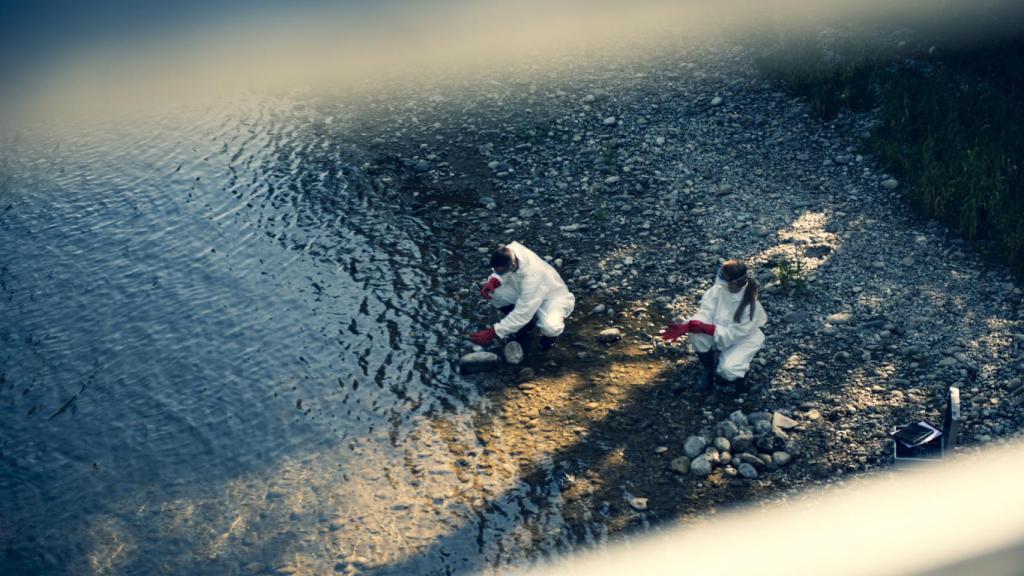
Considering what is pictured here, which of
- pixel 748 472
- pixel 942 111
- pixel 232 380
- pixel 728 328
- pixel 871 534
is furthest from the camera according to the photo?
pixel 942 111

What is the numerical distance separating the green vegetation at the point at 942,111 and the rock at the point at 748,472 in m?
5.58

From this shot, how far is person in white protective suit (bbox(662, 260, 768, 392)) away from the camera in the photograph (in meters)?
9.70

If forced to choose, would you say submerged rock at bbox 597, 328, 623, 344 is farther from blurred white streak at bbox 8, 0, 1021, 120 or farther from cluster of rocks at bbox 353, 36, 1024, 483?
blurred white streak at bbox 8, 0, 1021, 120

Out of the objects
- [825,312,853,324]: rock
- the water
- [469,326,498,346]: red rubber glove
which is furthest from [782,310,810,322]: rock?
the water

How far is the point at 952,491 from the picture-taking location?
27.1ft

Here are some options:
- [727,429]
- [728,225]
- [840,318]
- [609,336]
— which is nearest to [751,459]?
[727,429]

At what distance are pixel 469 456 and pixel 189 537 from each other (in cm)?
348

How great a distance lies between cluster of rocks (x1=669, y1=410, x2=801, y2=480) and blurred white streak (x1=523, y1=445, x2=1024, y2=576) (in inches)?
22.8

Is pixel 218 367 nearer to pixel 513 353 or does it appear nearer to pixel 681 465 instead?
pixel 513 353

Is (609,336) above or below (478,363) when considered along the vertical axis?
above

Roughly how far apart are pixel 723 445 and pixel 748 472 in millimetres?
457

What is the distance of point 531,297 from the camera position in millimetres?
10984

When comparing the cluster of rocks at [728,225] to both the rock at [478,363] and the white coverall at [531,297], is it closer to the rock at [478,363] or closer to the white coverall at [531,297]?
the rock at [478,363]

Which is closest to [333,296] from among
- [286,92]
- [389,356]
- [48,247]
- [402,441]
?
[389,356]
